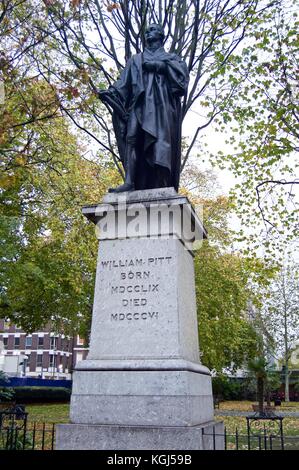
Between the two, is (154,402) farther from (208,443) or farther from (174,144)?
(174,144)

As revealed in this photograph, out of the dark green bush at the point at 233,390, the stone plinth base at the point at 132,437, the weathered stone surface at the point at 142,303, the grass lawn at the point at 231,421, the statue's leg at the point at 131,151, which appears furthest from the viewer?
the dark green bush at the point at 233,390

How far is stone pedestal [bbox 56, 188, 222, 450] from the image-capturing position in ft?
16.5

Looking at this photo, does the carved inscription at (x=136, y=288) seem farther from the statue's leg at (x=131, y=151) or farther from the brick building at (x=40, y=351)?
the brick building at (x=40, y=351)

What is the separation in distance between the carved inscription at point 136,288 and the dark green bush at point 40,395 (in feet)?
89.9

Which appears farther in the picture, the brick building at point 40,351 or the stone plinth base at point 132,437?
the brick building at point 40,351

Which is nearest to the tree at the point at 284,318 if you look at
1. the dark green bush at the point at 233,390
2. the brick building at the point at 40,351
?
the dark green bush at the point at 233,390

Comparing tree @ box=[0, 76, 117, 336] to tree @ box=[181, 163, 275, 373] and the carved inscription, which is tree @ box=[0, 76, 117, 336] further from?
the carved inscription

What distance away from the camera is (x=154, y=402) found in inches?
201

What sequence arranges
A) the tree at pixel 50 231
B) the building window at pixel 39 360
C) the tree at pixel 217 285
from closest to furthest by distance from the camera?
the tree at pixel 50 231 → the tree at pixel 217 285 → the building window at pixel 39 360

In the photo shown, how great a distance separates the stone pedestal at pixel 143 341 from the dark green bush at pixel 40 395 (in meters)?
27.3

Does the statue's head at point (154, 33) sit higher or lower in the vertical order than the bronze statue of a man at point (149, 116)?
higher

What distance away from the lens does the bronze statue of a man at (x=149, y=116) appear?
6.55 meters

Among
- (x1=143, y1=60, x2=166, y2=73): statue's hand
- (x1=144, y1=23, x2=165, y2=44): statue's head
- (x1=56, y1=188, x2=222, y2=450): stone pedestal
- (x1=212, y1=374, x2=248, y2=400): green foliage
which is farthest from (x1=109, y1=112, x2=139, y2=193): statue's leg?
(x1=212, y1=374, x2=248, y2=400): green foliage

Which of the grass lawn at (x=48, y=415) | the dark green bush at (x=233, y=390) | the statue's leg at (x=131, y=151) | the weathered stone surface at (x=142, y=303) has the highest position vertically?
the statue's leg at (x=131, y=151)
